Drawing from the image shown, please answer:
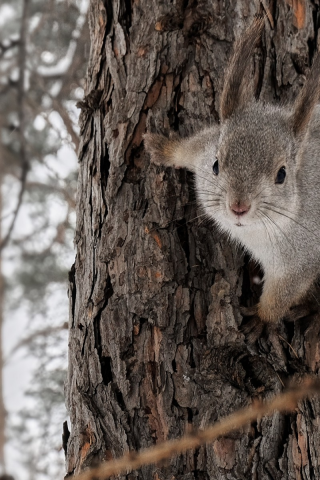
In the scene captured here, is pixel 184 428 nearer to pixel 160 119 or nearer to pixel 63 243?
pixel 160 119

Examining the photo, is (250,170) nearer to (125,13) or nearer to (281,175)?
(281,175)

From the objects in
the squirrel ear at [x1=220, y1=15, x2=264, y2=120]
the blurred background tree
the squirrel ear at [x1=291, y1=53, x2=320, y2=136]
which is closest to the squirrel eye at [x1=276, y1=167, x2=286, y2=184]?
the squirrel ear at [x1=291, y1=53, x2=320, y2=136]

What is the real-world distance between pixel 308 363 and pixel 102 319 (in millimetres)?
645

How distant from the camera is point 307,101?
177 cm

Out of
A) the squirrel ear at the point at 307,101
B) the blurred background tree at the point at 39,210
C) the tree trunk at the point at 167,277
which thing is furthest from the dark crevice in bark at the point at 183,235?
the blurred background tree at the point at 39,210

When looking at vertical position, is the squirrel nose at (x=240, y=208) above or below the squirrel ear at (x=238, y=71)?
below

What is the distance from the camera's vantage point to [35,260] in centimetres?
445

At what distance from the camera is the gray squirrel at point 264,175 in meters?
1.74

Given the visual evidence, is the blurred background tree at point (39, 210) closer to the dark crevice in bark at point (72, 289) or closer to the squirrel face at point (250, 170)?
the dark crevice in bark at point (72, 289)

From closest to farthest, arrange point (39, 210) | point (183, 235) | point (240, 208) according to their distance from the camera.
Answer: point (240, 208) < point (183, 235) < point (39, 210)

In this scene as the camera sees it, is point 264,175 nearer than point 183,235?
Yes

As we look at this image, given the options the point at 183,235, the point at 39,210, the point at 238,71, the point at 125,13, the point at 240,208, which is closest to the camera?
the point at 240,208

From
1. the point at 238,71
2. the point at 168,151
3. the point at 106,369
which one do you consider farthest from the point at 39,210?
the point at 238,71

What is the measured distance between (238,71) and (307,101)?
0.23 metres
